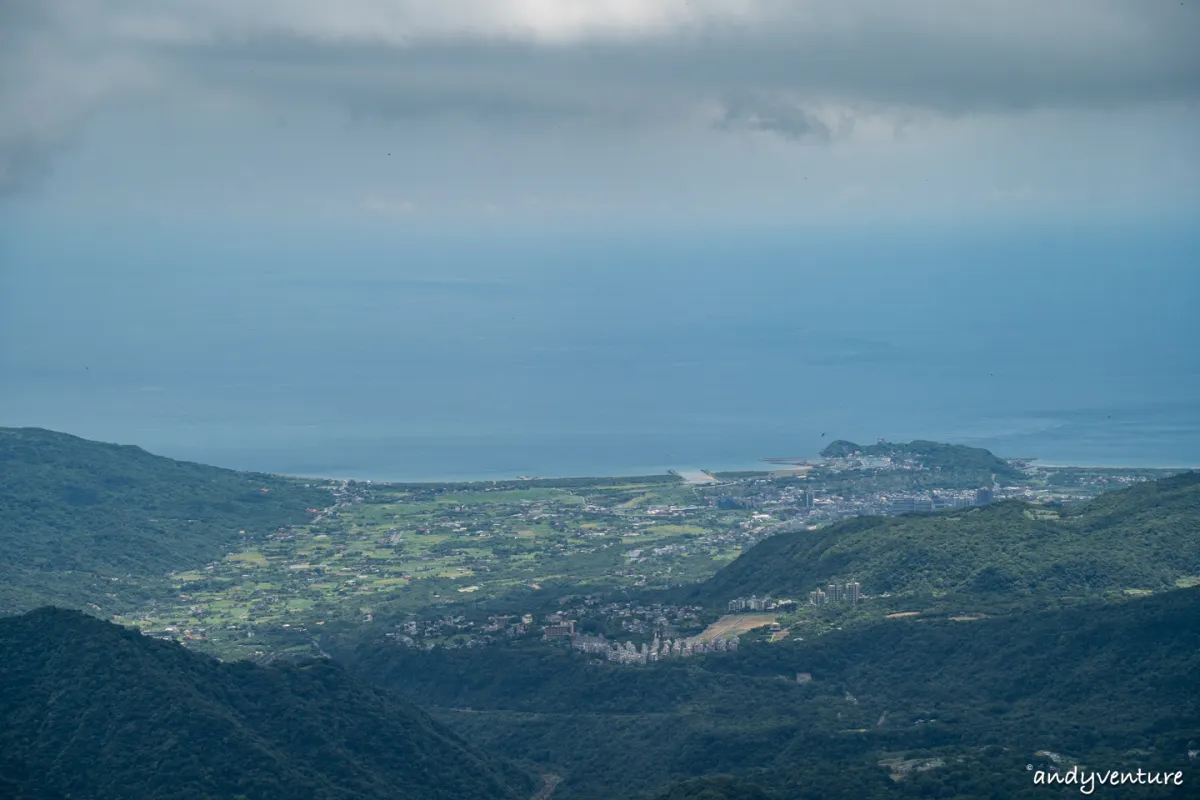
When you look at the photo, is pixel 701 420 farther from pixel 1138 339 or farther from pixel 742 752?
pixel 742 752

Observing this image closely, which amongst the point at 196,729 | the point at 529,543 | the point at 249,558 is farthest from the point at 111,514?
the point at 196,729

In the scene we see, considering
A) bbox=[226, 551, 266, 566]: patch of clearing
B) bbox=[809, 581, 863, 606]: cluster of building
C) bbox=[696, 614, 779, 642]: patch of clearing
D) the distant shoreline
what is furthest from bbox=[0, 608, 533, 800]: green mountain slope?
the distant shoreline

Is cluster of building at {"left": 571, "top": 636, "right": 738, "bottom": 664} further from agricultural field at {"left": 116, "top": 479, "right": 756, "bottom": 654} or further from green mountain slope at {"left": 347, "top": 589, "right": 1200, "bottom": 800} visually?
agricultural field at {"left": 116, "top": 479, "right": 756, "bottom": 654}

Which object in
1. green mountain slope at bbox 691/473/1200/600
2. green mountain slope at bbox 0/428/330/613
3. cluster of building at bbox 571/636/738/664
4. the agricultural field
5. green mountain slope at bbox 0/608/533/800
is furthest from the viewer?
green mountain slope at bbox 0/428/330/613

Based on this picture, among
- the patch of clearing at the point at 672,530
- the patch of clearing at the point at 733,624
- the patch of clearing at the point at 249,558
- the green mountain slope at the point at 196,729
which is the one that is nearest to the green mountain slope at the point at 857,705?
the patch of clearing at the point at 733,624

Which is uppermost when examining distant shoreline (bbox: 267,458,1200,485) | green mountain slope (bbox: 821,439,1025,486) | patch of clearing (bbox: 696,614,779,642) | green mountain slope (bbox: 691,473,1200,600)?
green mountain slope (bbox: 821,439,1025,486)

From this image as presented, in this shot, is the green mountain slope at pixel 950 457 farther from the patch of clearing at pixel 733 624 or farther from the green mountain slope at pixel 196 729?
the green mountain slope at pixel 196 729
